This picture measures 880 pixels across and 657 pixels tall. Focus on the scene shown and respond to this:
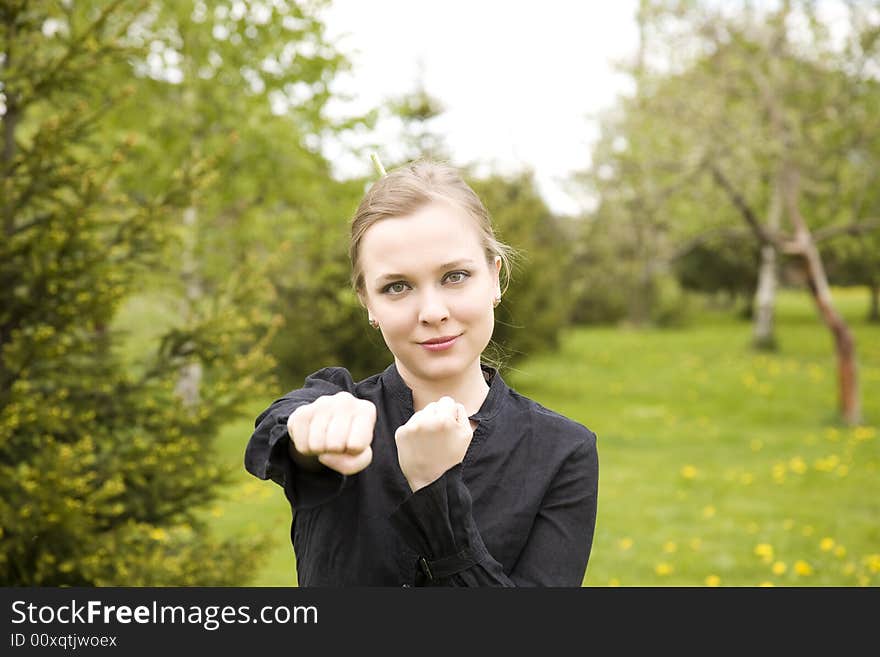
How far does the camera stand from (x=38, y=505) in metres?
4.39

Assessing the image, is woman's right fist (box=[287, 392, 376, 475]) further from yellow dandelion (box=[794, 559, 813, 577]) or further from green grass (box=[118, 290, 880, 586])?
yellow dandelion (box=[794, 559, 813, 577])

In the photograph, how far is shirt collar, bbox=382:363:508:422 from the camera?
5.87 feet

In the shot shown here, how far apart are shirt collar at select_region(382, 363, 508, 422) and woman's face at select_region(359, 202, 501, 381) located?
0.08 m

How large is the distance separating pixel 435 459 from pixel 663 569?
7240 mm

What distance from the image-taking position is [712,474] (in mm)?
12188

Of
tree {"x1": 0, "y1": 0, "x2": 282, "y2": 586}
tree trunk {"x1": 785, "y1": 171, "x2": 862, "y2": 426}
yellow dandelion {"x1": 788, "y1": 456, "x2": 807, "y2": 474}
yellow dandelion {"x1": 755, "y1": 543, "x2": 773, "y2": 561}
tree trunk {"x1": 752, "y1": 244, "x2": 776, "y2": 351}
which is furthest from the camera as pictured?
tree trunk {"x1": 752, "y1": 244, "x2": 776, "y2": 351}

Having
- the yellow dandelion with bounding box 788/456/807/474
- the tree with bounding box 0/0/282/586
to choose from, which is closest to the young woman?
the tree with bounding box 0/0/282/586

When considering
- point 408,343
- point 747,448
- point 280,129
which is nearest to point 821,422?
point 747,448

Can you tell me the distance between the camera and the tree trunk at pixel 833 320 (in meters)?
14.1

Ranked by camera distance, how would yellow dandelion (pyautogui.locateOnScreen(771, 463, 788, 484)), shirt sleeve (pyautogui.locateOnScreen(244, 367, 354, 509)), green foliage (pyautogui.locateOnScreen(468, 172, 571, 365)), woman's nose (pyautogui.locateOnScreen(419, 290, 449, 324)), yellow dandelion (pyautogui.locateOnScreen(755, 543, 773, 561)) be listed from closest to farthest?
shirt sleeve (pyautogui.locateOnScreen(244, 367, 354, 509)) < woman's nose (pyautogui.locateOnScreen(419, 290, 449, 324)) < yellow dandelion (pyautogui.locateOnScreen(755, 543, 773, 561)) < yellow dandelion (pyautogui.locateOnScreen(771, 463, 788, 484)) < green foliage (pyautogui.locateOnScreen(468, 172, 571, 365))

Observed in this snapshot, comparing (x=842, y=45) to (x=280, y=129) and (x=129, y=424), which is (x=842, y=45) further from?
(x=129, y=424)

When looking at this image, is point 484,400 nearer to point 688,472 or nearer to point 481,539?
point 481,539

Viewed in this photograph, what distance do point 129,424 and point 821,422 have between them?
13190mm

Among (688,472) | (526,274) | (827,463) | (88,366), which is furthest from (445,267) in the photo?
(526,274)
